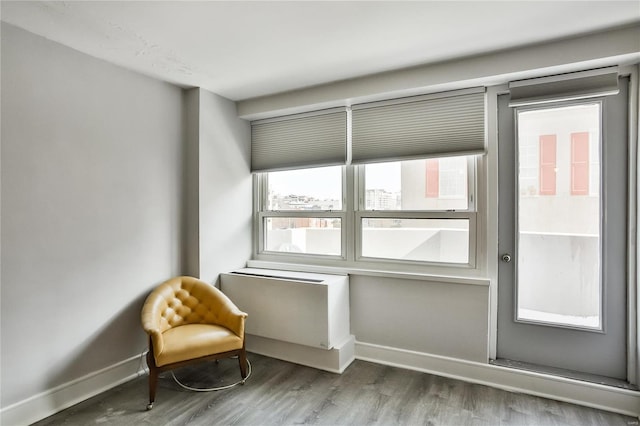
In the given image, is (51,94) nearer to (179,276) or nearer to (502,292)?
(179,276)

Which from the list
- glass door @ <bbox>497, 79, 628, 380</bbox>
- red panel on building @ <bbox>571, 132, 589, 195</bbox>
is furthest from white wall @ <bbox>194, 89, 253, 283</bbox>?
red panel on building @ <bbox>571, 132, 589, 195</bbox>

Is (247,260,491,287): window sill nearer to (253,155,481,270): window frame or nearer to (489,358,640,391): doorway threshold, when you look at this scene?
(253,155,481,270): window frame

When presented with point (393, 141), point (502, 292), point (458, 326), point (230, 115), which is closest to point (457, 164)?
point (393, 141)

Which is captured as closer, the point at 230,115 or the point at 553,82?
the point at 553,82

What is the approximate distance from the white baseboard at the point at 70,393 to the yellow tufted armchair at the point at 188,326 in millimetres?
454

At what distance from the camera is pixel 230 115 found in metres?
3.66

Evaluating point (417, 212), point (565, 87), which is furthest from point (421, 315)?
point (565, 87)

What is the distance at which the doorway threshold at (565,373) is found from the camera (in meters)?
2.45

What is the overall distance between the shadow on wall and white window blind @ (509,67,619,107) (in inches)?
134

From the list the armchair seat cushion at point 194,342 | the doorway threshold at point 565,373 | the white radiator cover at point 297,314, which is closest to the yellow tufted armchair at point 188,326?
the armchair seat cushion at point 194,342

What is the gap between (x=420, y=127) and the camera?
121 inches

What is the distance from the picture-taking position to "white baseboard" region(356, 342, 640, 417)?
239 centimetres

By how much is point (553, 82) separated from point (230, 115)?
2839 mm

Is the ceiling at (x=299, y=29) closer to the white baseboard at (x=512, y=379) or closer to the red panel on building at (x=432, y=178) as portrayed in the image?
the red panel on building at (x=432, y=178)
